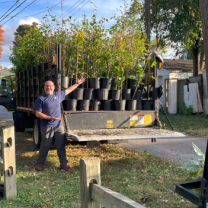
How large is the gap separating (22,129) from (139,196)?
743cm

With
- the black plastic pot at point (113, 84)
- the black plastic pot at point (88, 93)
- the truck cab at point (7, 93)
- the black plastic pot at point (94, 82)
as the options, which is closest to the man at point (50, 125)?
the black plastic pot at point (88, 93)

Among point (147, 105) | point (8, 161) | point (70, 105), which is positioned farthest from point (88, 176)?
point (147, 105)

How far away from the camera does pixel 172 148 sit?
7.77m

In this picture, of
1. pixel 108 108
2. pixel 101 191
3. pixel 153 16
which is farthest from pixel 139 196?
pixel 153 16

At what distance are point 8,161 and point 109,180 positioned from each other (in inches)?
75.6

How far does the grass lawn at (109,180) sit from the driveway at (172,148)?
575 millimetres

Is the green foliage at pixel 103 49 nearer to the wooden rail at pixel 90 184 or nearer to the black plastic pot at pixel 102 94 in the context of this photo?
the black plastic pot at pixel 102 94

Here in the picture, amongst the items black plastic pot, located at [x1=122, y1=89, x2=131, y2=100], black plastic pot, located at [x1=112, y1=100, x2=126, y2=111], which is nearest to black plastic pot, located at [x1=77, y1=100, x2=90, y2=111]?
black plastic pot, located at [x1=112, y1=100, x2=126, y2=111]

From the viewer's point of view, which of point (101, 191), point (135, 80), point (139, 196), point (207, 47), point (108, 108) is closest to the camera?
point (207, 47)

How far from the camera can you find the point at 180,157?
6.66 metres

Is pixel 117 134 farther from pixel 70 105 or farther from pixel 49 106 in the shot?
pixel 49 106

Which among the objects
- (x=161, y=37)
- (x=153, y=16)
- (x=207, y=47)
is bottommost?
(x=207, y=47)

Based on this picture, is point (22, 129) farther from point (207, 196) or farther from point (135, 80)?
point (207, 196)

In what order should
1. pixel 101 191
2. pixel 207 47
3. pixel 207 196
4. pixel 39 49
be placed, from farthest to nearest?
pixel 39 49, pixel 101 191, pixel 207 47, pixel 207 196
